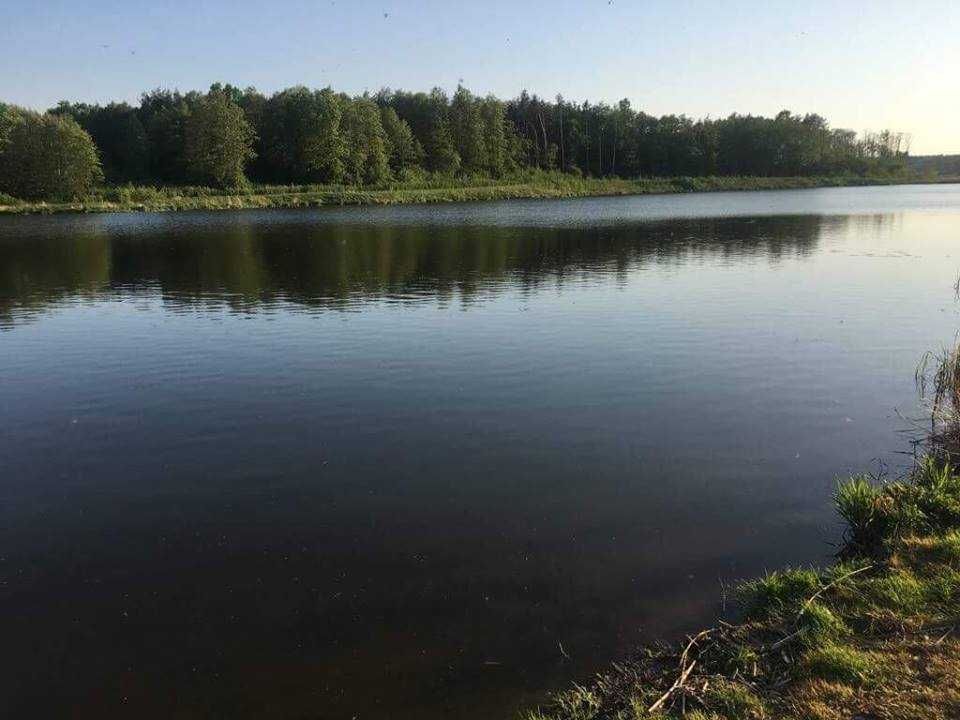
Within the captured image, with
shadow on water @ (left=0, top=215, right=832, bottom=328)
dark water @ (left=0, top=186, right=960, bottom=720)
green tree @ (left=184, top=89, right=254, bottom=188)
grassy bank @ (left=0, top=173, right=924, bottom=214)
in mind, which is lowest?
dark water @ (left=0, top=186, right=960, bottom=720)

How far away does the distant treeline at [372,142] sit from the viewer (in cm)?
8262

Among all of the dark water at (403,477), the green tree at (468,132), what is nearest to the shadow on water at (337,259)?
the dark water at (403,477)

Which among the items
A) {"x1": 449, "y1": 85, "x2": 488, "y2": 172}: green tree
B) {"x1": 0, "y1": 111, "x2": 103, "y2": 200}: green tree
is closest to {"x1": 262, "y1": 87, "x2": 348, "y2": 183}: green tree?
{"x1": 449, "y1": 85, "x2": 488, "y2": 172}: green tree

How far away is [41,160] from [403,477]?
285ft

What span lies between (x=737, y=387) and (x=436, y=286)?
1441 cm

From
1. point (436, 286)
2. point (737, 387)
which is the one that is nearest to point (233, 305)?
point (436, 286)

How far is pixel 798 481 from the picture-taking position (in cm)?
981

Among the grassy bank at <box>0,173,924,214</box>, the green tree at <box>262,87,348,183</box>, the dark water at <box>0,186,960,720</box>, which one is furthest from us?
the green tree at <box>262,87,348,183</box>

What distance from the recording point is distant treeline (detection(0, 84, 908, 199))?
82.6 meters

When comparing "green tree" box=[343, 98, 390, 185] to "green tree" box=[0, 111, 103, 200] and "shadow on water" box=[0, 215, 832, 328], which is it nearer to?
"green tree" box=[0, 111, 103, 200]

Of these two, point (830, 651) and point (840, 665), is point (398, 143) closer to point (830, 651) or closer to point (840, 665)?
point (830, 651)

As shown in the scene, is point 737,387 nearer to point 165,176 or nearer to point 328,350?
point 328,350

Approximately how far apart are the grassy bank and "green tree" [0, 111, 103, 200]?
3631 millimetres

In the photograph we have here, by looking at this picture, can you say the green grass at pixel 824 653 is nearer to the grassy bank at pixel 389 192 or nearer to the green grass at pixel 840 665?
the green grass at pixel 840 665
